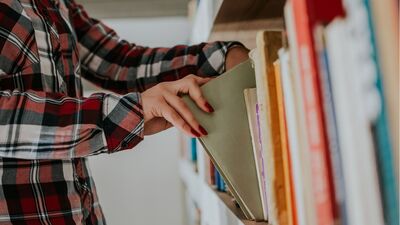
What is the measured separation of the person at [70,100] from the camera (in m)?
0.61

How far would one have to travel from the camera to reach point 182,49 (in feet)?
2.83

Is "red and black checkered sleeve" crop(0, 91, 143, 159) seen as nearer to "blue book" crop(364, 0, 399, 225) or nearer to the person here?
the person

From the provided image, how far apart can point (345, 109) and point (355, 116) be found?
0.01m

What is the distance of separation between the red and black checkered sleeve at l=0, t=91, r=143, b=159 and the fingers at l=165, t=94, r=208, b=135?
5 cm

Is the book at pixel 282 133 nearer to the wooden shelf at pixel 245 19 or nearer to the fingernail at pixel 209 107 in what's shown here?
the fingernail at pixel 209 107

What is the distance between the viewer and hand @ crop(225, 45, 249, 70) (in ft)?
2.50

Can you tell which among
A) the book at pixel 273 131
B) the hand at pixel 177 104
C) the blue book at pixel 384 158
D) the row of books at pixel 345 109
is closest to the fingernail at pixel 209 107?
the hand at pixel 177 104

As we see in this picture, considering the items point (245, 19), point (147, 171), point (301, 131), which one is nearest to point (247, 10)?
point (245, 19)

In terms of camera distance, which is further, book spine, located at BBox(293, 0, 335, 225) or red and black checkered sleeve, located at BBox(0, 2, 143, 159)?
red and black checkered sleeve, located at BBox(0, 2, 143, 159)

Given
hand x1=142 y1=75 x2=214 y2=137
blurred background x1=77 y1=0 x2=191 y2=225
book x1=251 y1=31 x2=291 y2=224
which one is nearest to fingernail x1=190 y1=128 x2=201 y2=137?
hand x1=142 y1=75 x2=214 y2=137

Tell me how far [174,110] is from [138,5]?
1617mm

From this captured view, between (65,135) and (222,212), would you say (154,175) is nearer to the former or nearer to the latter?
(222,212)

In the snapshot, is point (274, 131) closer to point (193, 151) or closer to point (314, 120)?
point (314, 120)

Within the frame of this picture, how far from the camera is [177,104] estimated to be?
58 cm
